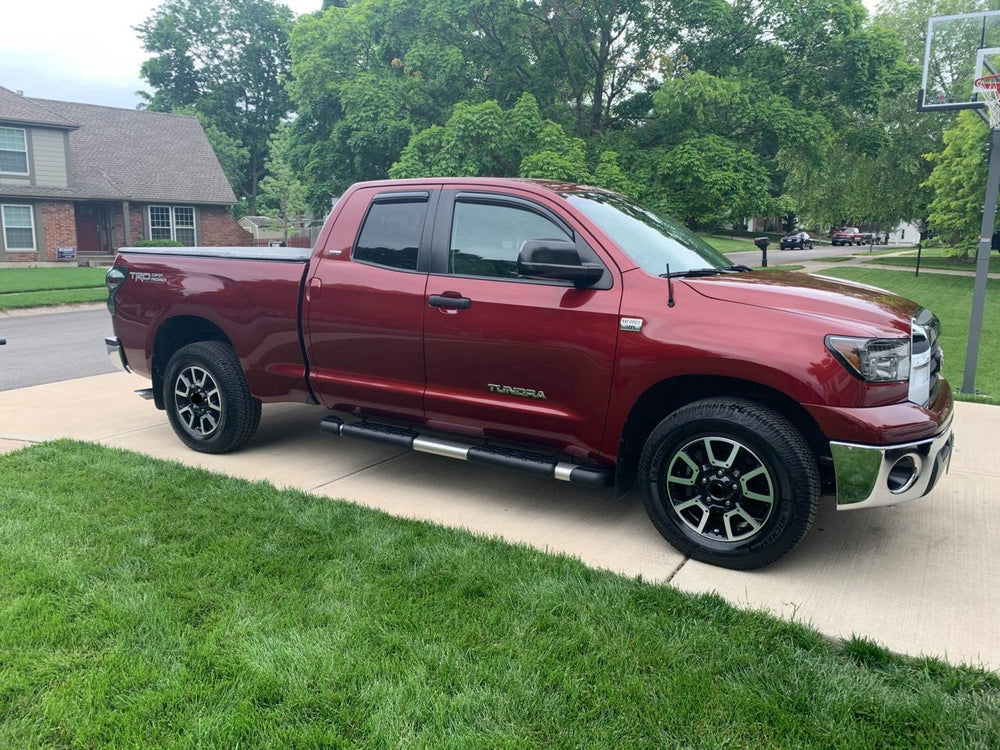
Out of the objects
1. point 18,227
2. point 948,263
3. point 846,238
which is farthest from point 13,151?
point 846,238

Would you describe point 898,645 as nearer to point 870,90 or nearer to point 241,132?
point 870,90

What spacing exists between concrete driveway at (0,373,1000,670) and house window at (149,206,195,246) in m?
30.6

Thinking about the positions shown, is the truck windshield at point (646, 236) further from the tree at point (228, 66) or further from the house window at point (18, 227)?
the tree at point (228, 66)

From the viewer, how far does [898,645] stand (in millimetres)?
3188

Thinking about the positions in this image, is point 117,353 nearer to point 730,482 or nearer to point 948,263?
point 730,482

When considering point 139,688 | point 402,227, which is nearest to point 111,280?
point 402,227

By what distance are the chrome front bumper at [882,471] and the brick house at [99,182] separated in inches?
1292

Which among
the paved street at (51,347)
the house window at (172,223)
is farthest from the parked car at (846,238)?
the paved street at (51,347)

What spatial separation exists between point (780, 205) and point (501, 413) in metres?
18.7

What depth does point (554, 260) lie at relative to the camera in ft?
13.2

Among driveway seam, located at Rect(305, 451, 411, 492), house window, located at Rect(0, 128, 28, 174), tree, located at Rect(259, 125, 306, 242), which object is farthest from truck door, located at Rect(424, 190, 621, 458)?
tree, located at Rect(259, 125, 306, 242)

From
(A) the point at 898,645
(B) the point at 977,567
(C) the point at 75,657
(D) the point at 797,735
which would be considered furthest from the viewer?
(B) the point at 977,567

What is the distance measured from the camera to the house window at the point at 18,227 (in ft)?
96.2

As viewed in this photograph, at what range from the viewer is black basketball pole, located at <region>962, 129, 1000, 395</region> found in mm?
7535
